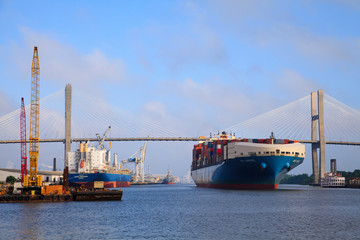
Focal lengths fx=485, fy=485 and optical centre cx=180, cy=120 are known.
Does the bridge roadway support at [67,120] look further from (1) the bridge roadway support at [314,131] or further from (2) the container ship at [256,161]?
(1) the bridge roadway support at [314,131]

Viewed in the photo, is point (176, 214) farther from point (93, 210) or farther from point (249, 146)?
point (249, 146)

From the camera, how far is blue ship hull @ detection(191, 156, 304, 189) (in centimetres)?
9488

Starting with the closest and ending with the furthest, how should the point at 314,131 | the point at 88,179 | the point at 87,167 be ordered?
1. the point at 88,179
2. the point at 87,167
3. the point at 314,131

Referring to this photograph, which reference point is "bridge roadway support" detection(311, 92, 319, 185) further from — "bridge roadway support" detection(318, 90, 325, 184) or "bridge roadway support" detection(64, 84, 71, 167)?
"bridge roadway support" detection(64, 84, 71, 167)

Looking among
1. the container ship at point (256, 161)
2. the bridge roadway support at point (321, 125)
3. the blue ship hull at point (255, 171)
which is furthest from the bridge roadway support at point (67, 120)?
the bridge roadway support at point (321, 125)

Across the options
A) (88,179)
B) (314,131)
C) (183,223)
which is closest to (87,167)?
(88,179)

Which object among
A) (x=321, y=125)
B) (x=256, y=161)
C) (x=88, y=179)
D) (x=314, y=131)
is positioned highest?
(x=321, y=125)

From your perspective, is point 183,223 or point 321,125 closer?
point 183,223

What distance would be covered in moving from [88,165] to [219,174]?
45.0m

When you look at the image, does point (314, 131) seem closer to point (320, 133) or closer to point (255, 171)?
point (320, 133)

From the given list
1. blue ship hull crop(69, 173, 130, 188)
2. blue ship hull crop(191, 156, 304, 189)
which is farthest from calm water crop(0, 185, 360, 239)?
blue ship hull crop(69, 173, 130, 188)

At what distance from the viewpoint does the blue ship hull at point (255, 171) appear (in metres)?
94.9

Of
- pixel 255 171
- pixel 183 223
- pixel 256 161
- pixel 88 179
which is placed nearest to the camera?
pixel 183 223

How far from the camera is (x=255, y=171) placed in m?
96.9
